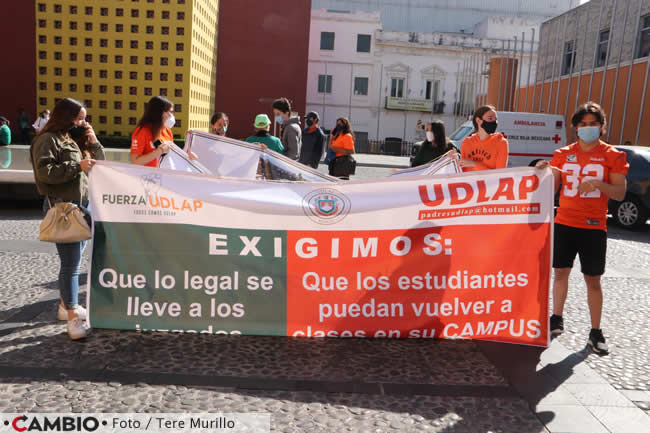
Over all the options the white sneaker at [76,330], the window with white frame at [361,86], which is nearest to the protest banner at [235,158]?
the white sneaker at [76,330]

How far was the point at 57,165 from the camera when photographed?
4094 millimetres

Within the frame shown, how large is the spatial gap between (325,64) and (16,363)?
42.1 metres

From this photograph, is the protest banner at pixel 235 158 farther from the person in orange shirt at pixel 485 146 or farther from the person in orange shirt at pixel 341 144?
the person in orange shirt at pixel 341 144

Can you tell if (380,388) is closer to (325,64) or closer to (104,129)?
(104,129)

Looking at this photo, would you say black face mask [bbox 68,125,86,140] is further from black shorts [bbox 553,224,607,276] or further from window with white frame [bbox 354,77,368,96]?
window with white frame [bbox 354,77,368,96]

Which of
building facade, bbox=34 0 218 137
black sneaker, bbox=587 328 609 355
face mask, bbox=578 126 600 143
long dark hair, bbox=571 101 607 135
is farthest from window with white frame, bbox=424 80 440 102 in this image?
black sneaker, bbox=587 328 609 355

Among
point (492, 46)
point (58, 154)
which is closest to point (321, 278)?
point (58, 154)

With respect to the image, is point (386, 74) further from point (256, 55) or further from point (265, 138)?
point (265, 138)

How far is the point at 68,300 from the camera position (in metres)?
4.29

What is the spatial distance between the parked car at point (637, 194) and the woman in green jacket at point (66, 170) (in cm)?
1003

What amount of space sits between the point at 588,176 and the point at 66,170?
12.1 feet

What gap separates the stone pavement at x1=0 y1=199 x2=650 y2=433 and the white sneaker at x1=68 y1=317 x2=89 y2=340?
0.18ft

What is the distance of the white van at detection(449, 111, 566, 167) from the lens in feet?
60.5

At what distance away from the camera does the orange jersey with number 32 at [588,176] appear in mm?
4418
